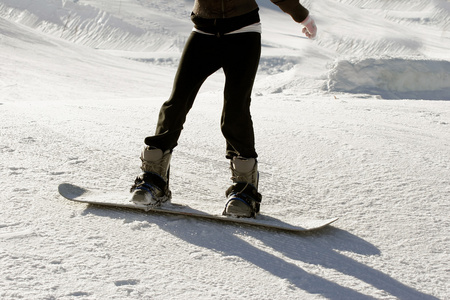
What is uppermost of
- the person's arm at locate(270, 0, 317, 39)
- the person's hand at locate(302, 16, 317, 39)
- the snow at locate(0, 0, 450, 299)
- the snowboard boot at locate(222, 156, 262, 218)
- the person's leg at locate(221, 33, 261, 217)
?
the person's arm at locate(270, 0, 317, 39)

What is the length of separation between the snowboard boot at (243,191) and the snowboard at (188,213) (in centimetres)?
4

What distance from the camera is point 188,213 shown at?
7.04ft

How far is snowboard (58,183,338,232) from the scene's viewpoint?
84.0 inches

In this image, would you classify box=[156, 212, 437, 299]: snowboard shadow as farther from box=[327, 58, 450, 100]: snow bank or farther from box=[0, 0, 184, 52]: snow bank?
box=[0, 0, 184, 52]: snow bank

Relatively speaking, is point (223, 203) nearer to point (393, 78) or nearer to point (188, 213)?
point (188, 213)

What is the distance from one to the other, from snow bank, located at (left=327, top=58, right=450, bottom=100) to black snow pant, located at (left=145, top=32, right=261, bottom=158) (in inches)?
213

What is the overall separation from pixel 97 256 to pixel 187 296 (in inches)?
14.4

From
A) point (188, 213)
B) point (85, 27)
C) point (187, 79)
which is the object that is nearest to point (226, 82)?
point (187, 79)

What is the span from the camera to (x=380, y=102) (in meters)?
5.52

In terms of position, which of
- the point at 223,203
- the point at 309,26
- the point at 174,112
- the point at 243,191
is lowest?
the point at 223,203

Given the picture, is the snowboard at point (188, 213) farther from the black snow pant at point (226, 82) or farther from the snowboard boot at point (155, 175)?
the black snow pant at point (226, 82)

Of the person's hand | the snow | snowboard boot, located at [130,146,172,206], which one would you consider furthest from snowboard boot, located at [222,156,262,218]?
the person's hand

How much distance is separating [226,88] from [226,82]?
0.08ft

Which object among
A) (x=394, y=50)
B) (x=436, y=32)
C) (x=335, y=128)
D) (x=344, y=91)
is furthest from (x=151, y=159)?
(x=436, y=32)
